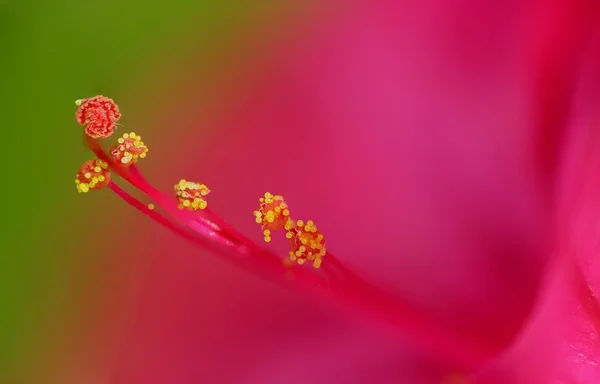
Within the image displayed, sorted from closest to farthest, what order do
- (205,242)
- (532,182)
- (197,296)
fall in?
(205,242), (532,182), (197,296)

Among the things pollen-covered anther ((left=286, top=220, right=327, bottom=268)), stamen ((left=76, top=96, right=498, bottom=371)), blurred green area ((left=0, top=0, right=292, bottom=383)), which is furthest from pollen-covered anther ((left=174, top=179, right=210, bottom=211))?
blurred green area ((left=0, top=0, right=292, bottom=383))

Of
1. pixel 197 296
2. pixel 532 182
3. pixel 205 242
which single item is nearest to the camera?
pixel 205 242

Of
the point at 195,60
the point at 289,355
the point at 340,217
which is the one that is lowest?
the point at 289,355

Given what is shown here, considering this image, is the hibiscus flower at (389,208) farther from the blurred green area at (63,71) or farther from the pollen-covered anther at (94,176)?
the blurred green area at (63,71)

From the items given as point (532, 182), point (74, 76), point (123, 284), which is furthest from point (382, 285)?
point (74, 76)

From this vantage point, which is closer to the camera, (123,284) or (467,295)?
(467,295)

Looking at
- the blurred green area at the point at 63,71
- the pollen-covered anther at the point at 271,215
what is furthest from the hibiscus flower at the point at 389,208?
the blurred green area at the point at 63,71

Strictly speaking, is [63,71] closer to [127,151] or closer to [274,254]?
[127,151]

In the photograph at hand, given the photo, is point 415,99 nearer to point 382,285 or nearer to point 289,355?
point 382,285
